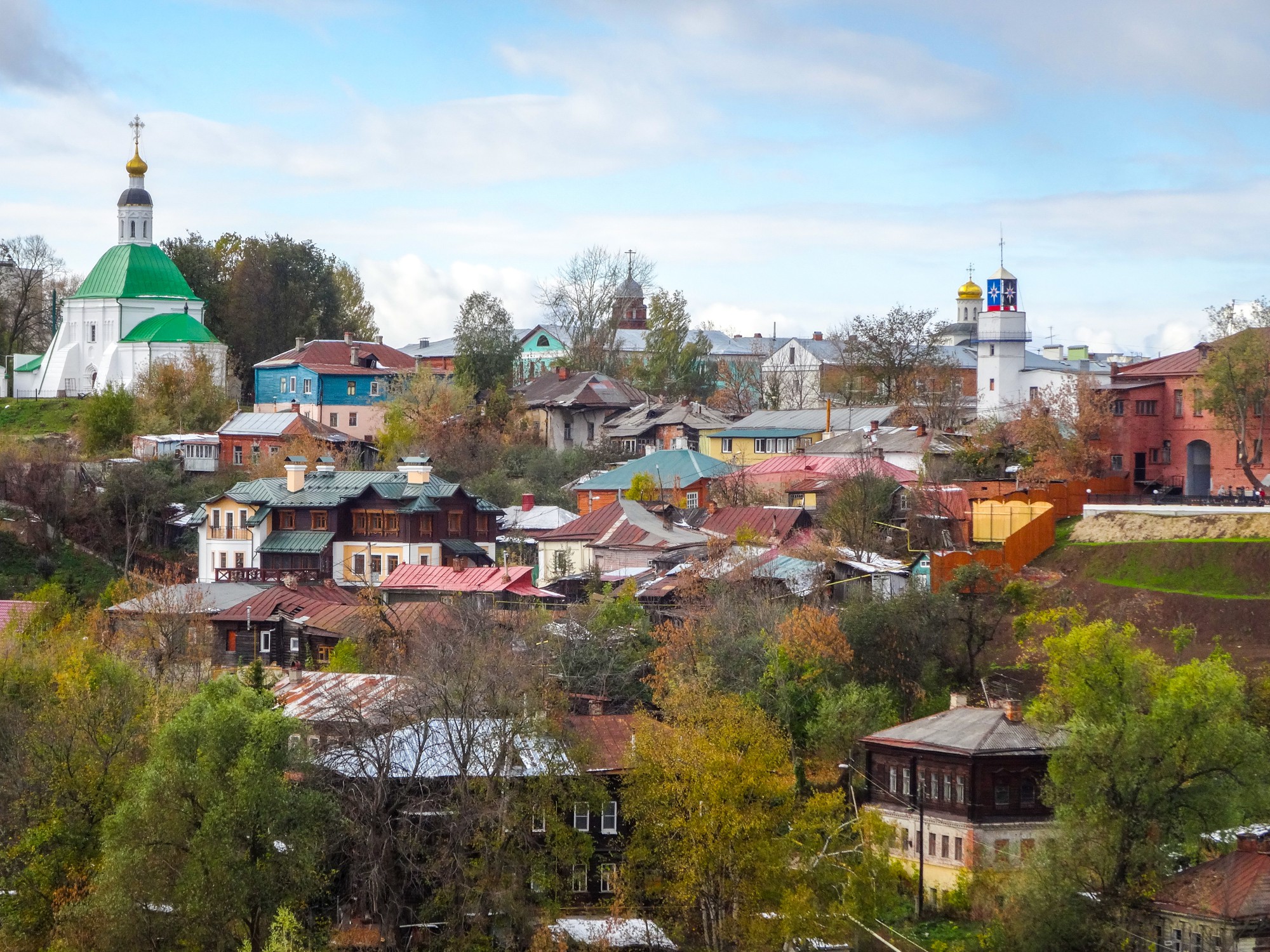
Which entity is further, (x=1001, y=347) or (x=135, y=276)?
(x=135, y=276)

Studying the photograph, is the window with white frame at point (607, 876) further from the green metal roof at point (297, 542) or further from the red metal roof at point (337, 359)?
the red metal roof at point (337, 359)

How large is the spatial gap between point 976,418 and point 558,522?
558 inches

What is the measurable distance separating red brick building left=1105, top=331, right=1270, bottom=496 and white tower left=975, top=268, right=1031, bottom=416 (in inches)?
320

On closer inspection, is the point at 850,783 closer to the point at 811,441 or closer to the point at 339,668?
the point at 339,668

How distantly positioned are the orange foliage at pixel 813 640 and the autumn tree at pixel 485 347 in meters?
35.7

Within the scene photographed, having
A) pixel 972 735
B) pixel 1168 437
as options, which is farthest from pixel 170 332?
pixel 972 735

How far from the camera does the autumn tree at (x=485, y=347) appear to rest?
250ft

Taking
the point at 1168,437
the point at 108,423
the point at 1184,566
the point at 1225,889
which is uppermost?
the point at 108,423

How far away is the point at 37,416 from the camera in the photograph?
76.3 m

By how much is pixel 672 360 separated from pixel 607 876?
51.7 m

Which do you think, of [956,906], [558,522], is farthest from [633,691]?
[558,522]

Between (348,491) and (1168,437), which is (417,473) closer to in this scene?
(348,491)

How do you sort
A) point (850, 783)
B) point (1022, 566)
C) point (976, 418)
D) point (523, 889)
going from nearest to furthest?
→ point (523, 889)
point (850, 783)
point (1022, 566)
point (976, 418)

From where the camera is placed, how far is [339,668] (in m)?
41.5
